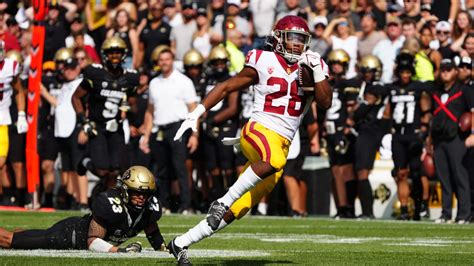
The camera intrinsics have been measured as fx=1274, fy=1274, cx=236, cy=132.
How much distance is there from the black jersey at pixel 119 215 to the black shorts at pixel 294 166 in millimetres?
6392

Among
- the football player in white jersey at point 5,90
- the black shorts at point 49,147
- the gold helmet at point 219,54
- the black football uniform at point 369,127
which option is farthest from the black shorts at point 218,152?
the football player in white jersey at point 5,90

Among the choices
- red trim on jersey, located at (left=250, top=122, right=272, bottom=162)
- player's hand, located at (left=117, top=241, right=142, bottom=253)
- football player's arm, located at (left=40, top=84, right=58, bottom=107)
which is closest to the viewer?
red trim on jersey, located at (left=250, top=122, right=272, bottom=162)

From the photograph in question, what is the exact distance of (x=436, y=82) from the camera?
49.5 feet

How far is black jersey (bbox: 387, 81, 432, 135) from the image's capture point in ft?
49.6

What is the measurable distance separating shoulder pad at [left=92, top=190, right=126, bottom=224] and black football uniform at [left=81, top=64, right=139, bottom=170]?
5.47 metres

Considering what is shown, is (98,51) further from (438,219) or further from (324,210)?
(438,219)

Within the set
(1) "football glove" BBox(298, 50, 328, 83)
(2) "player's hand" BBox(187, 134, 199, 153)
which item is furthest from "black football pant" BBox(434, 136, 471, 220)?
(1) "football glove" BBox(298, 50, 328, 83)

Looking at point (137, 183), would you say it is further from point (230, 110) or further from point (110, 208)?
point (230, 110)

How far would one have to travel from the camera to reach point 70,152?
663 inches

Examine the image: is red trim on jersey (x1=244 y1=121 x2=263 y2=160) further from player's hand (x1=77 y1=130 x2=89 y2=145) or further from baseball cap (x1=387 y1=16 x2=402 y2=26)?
baseball cap (x1=387 y1=16 x2=402 y2=26)

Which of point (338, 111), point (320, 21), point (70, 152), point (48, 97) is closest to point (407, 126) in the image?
point (338, 111)

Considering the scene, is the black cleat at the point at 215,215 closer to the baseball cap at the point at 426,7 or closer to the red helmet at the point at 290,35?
the red helmet at the point at 290,35

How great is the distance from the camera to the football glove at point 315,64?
27.1 feet

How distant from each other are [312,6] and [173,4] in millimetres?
2134
